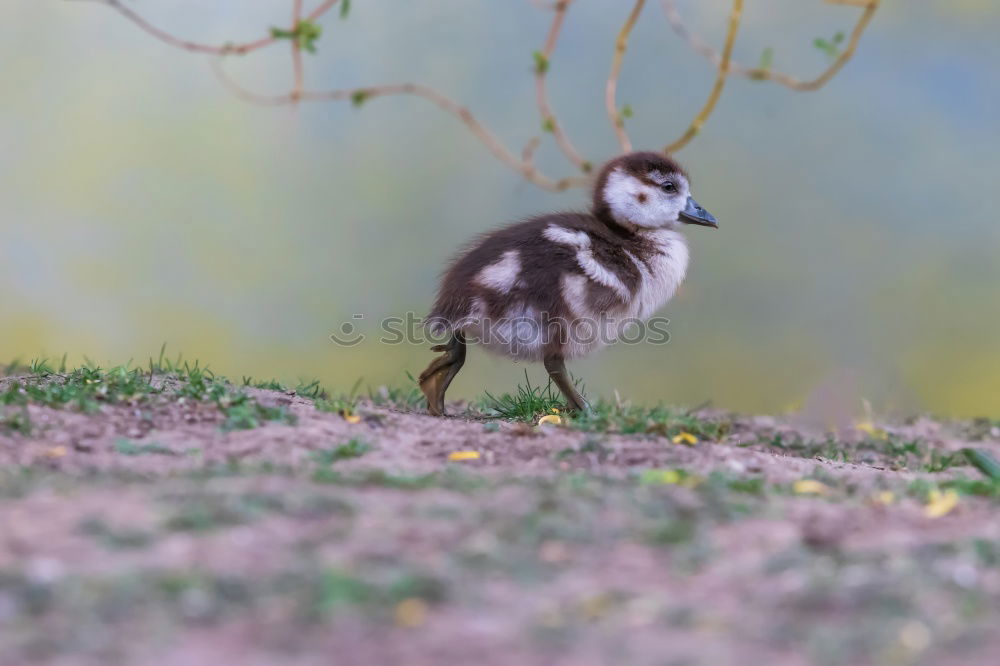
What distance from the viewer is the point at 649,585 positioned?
2936 millimetres

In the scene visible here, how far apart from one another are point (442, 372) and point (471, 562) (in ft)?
11.4

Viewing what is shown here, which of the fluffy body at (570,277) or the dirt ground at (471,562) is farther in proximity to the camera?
the fluffy body at (570,277)

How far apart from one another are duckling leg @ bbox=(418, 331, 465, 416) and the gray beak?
156cm

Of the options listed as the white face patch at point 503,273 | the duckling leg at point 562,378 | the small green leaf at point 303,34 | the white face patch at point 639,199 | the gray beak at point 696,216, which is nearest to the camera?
the small green leaf at point 303,34

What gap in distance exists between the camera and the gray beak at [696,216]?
6.88m

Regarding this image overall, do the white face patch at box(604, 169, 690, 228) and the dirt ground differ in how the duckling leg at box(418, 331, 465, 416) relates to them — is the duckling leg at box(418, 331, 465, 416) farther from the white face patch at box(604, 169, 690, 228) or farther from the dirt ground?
the dirt ground

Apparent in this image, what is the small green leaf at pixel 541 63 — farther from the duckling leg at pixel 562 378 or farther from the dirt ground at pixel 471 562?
the dirt ground at pixel 471 562

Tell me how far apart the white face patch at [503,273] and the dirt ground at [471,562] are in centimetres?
148

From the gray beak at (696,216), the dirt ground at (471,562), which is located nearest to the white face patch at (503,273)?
the gray beak at (696,216)

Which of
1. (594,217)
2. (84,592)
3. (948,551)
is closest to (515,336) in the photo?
(594,217)

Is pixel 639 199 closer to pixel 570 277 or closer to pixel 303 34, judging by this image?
pixel 570 277

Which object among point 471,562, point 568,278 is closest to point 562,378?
point 568,278

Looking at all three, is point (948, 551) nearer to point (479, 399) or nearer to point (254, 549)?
point (254, 549)

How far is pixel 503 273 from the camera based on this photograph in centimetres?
600
